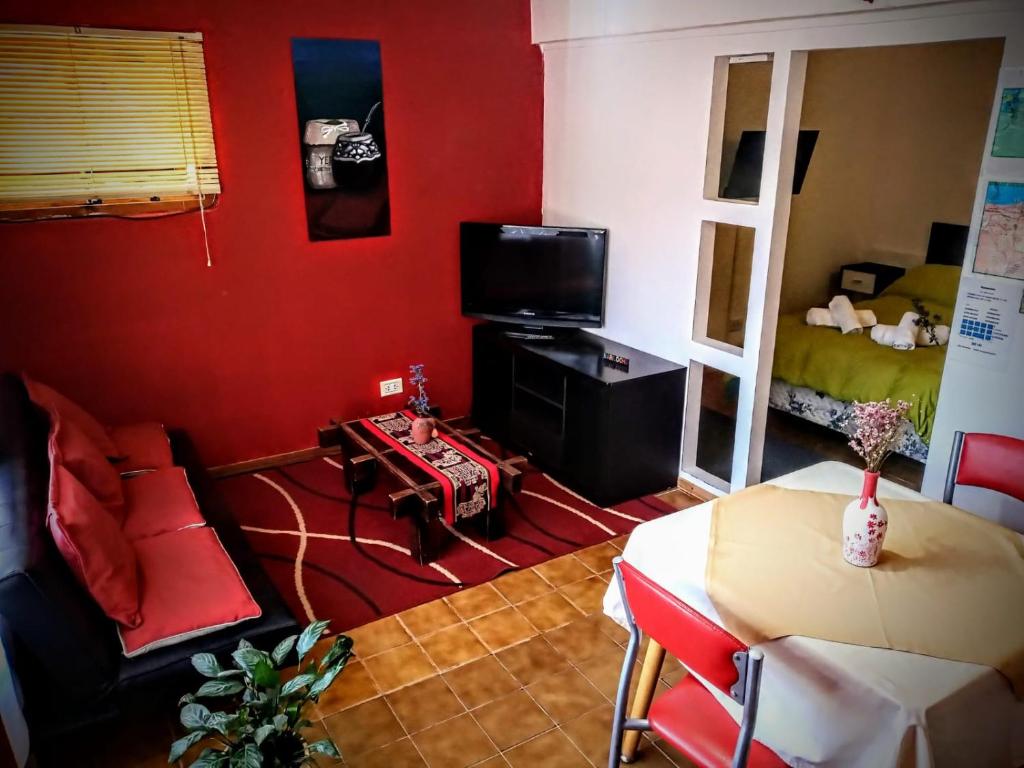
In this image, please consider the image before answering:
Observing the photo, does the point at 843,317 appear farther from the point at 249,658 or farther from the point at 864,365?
the point at 249,658

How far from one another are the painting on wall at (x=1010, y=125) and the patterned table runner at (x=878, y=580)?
1264 millimetres

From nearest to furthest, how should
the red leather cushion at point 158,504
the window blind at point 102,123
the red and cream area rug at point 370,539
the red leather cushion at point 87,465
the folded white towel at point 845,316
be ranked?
the red leather cushion at point 87,465, the red leather cushion at point 158,504, the red and cream area rug at point 370,539, the window blind at point 102,123, the folded white towel at point 845,316

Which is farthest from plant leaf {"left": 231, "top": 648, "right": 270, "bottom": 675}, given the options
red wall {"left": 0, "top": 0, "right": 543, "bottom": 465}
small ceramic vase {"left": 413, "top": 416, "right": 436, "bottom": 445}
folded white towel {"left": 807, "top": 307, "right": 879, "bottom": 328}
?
folded white towel {"left": 807, "top": 307, "right": 879, "bottom": 328}

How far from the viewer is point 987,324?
9.37ft

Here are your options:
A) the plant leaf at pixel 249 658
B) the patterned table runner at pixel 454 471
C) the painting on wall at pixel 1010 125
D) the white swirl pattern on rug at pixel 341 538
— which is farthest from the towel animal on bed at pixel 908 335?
the plant leaf at pixel 249 658

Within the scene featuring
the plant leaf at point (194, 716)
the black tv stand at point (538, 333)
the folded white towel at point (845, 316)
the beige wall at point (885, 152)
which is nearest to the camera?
the plant leaf at point (194, 716)

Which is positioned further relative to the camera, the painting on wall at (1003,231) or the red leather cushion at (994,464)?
the painting on wall at (1003,231)

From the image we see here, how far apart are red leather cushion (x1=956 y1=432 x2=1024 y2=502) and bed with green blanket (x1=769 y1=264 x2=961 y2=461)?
1753mm

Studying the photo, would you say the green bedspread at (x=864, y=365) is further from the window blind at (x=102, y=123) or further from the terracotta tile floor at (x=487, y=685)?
the window blind at (x=102, y=123)

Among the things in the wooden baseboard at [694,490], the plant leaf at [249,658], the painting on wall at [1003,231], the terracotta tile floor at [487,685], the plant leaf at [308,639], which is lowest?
the terracotta tile floor at [487,685]

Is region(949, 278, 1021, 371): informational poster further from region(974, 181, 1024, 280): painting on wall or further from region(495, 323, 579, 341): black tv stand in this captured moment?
region(495, 323, 579, 341): black tv stand

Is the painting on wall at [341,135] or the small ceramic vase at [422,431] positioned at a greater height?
the painting on wall at [341,135]

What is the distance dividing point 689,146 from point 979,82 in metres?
2.81

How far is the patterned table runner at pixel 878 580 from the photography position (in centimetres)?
186
